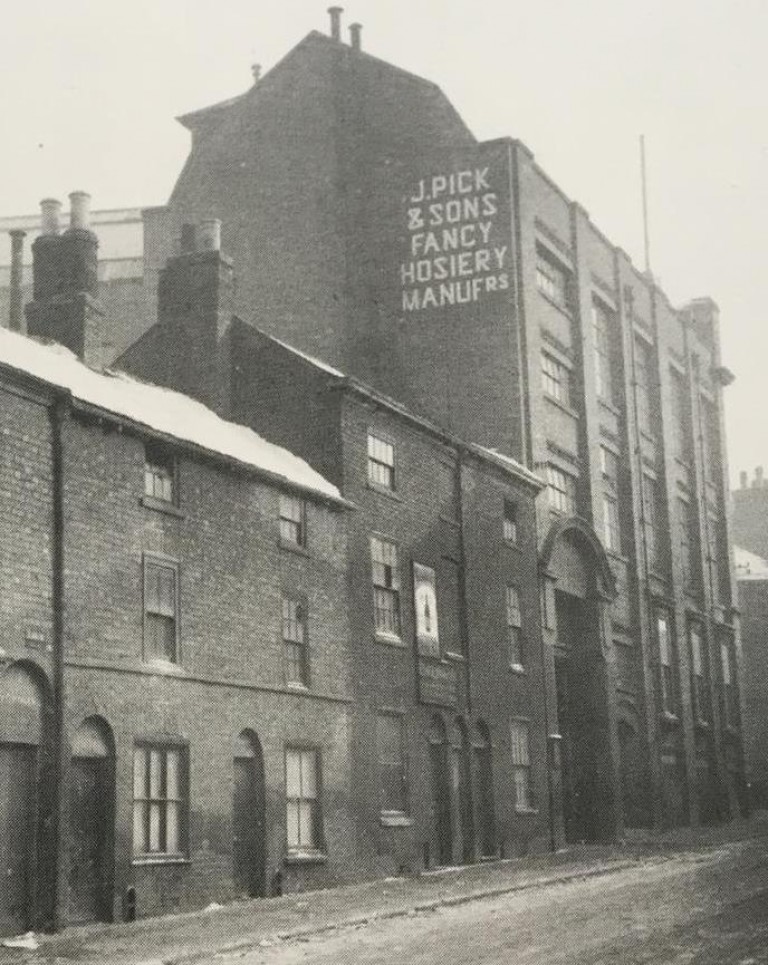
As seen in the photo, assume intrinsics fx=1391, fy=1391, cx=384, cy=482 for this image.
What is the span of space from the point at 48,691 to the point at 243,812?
494 cm

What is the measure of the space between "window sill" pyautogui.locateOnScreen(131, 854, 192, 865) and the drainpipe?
1.63 meters

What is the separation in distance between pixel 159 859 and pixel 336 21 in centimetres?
2646

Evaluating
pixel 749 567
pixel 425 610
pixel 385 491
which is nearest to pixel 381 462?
pixel 385 491

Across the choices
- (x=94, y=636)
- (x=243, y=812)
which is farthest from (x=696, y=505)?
(x=94, y=636)

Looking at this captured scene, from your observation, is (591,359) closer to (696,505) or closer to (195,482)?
(696,505)

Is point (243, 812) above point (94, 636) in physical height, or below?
below

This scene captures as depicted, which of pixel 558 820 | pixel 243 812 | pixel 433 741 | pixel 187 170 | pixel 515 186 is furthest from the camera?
pixel 187 170

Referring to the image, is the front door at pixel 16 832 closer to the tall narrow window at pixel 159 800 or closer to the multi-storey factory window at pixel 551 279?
the tall narrow window at pixel 159 800

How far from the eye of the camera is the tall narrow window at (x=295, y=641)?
22.5m

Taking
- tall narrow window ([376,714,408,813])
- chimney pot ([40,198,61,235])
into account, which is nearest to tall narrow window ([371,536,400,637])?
tall narrow window ([376,714,408,813])

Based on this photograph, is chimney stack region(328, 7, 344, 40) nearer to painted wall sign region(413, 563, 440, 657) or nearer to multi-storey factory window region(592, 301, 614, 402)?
multi-storey factory window region(592, 301, 614, 402)

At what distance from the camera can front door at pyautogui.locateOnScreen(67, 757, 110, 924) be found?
56.6ft

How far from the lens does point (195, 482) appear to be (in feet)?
67.7

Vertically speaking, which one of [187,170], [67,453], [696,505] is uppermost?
[187,170]
